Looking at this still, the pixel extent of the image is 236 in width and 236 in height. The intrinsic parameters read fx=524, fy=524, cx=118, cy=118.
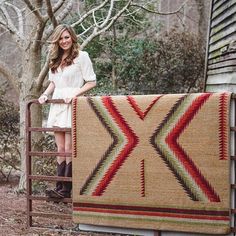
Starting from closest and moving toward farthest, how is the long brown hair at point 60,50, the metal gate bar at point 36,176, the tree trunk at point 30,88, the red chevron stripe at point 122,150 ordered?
the red chevron stripe at point 122,150 → the metal gate bar at point 36,176 → the long brown hair at point 60,50 → the tree trunk at point 30,88

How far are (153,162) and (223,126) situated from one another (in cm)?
63

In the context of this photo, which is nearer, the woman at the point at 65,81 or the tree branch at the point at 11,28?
the woman at the point at 65,81

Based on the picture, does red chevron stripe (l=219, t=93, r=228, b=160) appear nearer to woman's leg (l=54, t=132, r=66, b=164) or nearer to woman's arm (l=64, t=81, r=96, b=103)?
woman's arm (l=64, t=81, r=96, b=103)

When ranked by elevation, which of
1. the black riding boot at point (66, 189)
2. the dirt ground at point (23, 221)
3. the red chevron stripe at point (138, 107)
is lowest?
the dirt ground at point (23, 221)

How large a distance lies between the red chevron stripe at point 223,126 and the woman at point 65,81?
1.42 metres

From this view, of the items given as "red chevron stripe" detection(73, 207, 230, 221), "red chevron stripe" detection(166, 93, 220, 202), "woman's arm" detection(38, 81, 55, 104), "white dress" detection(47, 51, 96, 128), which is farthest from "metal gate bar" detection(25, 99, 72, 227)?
"red chevron stripe" detection(166, 93, 220, 202)

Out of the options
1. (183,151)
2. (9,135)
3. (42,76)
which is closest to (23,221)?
(183,151)

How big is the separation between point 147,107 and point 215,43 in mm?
4544

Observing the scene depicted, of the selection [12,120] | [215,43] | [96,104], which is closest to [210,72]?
[215,43]

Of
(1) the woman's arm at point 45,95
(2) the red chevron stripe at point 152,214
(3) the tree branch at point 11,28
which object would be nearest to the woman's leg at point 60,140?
(1) the woman's arm at point 45,95

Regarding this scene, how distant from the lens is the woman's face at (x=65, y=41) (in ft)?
15.9

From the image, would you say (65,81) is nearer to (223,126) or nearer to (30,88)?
(223,126)

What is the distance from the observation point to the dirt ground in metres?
4.71

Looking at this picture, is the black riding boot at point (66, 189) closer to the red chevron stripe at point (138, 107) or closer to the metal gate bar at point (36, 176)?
the metal gate bar at point (36, 176)
